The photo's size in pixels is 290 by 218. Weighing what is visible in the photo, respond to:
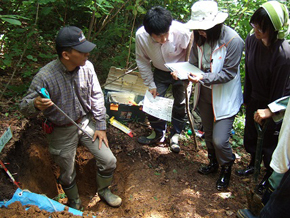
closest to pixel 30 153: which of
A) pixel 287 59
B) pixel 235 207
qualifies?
pixel 235 207

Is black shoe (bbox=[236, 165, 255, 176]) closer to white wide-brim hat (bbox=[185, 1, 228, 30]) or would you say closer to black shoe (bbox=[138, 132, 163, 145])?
black shoe (bbox=[138, 132, 163, 145])

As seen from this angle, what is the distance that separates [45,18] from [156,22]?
333cm

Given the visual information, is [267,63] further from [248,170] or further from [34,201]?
[34,201]

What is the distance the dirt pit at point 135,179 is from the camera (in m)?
2.62

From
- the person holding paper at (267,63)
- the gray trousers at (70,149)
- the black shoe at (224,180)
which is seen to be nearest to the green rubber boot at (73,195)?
the gray trousers at (70,149)

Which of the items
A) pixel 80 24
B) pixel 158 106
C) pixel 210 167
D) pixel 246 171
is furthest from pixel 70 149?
pixel 80 24

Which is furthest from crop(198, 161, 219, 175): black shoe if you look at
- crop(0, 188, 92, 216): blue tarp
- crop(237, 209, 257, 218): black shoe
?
crop(0, 188, 92, 216): blue tarp

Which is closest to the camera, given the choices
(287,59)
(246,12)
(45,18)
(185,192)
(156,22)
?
(287,59)

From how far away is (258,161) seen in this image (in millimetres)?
2271

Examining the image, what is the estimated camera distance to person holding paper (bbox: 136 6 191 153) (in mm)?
2697

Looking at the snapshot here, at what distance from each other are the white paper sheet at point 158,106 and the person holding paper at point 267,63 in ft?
3.38

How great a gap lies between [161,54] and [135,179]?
1698mm

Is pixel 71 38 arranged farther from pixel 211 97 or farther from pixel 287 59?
pixel 287 59

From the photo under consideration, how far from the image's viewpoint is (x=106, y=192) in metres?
2.92
